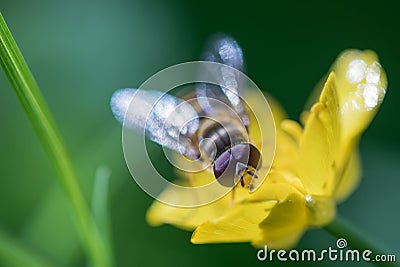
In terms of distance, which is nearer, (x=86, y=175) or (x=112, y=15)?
A: (x=86, y=175)

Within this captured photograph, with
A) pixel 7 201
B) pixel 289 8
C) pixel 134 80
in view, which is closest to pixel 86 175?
pixel 7 201

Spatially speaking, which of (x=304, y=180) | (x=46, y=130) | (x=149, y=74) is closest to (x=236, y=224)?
(x=304, y=180)

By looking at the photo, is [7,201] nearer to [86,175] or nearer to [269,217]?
[86,175]

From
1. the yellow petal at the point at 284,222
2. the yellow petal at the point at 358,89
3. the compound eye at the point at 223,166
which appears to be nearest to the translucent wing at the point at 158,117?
→ the compound eye at the point at 223,166

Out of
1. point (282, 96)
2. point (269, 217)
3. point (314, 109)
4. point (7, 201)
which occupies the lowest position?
point (282, 96)

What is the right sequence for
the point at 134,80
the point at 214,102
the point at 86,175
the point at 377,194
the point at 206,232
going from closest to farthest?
the point at 206,232 < the point at 214,102 < the point at 86,175 < the point at 377,194 < the point at 134,80

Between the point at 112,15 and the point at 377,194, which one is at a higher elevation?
the point at 112,15

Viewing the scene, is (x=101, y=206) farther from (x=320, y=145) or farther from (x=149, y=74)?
(x=149, y=74)
